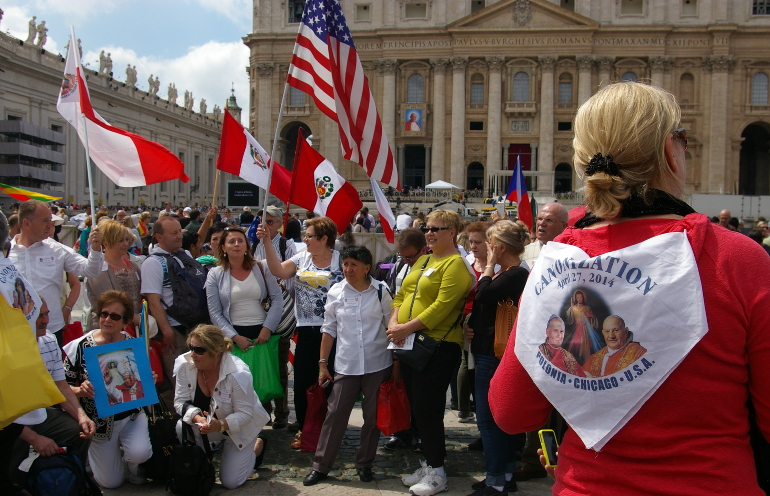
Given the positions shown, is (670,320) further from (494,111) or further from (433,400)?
(494,111)

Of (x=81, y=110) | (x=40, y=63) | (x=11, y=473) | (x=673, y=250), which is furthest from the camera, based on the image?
(x=40, y=63)

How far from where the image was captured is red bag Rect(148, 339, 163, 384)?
214 inches

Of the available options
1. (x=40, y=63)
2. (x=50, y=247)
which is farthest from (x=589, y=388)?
(x=40, y=63)

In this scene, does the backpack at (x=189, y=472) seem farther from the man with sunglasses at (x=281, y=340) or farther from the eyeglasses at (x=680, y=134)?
the eyeglasses at (x=680, y=134)

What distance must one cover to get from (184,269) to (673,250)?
5108 mm

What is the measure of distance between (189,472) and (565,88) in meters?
48.4

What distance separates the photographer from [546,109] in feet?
156

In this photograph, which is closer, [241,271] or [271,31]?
[241,271]

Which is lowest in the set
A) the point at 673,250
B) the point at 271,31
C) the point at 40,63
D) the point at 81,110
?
the point at 673,250

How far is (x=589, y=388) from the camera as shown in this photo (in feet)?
5.31

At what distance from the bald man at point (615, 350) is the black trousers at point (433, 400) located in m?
3.20

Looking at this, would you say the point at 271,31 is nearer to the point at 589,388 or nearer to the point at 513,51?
the point at 513,51

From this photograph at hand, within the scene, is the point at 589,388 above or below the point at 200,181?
below

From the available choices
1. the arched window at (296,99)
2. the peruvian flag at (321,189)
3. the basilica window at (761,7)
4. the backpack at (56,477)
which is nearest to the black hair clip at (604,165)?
the backpack at (56,477)
